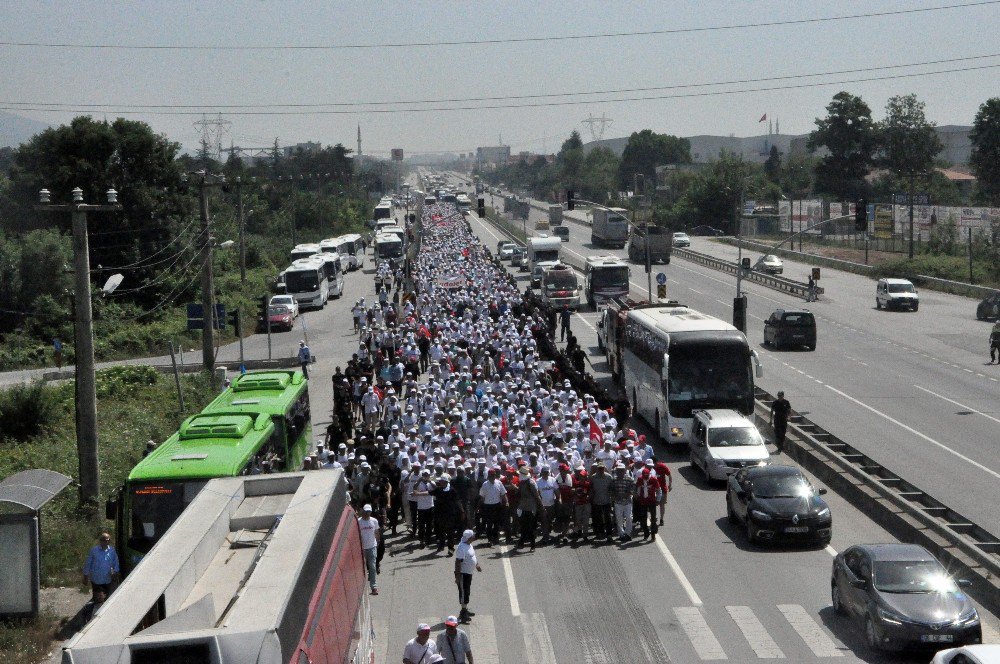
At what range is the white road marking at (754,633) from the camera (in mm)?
14148

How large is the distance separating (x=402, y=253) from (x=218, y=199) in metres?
18.7

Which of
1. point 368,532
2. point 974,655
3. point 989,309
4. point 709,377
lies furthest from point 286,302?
point 974,655

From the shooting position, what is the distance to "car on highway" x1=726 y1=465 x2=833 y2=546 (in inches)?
741

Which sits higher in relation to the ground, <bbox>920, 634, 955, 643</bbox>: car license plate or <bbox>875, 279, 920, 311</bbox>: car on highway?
<bbox>875, 279, 920, 311</bbox>: car on highway

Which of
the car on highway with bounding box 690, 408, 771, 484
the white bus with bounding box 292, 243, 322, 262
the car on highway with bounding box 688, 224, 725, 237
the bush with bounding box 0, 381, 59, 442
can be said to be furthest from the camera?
the car on highway with bounding box 688, 224, 725, 237

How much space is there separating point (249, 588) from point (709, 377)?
19284mm

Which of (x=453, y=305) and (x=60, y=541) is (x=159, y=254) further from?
(x=60, y=541)

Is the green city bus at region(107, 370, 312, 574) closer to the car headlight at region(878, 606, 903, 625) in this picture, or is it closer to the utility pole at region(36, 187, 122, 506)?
the utility pole at region(36, 187, 122, 506)

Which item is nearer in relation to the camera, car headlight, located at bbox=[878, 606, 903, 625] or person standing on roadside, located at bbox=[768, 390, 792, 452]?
car headlight, located at bbox=[878, 606, 903, 625]

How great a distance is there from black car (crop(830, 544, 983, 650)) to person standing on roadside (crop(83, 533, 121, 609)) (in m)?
9.28

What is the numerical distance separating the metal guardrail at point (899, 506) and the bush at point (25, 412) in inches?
739

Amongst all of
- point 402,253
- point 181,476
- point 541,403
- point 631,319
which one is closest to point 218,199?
point 402,253

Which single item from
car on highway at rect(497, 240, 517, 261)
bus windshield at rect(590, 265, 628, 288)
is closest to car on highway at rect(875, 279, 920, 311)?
bus windshield at rect(590, 265, 628, 288)

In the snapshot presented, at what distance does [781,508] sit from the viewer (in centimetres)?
1902
